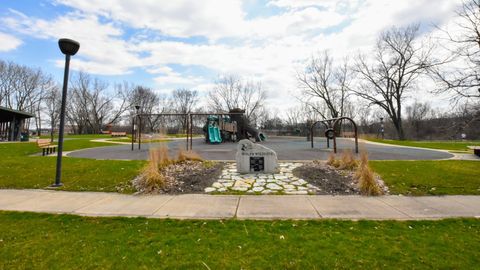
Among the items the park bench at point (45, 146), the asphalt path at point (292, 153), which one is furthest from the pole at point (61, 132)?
the park bench at point (45, 146)

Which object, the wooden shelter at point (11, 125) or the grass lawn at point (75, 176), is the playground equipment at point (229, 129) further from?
the wooden shelter at point (11, 125)

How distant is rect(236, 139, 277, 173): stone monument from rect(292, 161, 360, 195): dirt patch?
2.61 ft

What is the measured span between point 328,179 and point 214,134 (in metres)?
16.8

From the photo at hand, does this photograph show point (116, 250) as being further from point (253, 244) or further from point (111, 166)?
point (111, 166)

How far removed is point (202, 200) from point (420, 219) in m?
3.74

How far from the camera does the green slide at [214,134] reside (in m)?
22.5

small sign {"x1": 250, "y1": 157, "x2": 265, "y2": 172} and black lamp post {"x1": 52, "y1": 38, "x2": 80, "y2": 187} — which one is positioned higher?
black lamp post {"x1": 52, "y1": 38, "x2": 80, "y2": 187}

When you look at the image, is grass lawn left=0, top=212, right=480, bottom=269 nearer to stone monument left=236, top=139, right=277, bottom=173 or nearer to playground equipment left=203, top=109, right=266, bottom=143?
stone monument left=236, top=139, right=277, bottom=173

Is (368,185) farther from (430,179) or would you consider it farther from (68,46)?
(68,46)

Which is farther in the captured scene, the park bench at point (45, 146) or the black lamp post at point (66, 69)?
the park bench at point (45, 146)

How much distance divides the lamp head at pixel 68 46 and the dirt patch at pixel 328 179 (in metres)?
6.84

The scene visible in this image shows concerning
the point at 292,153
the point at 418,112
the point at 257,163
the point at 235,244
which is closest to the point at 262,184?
the point at 257,163

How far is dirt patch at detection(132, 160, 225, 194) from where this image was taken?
586cm

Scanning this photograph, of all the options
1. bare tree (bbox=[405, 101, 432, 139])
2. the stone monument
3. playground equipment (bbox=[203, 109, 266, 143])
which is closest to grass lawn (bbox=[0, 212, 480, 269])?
the stone monument
